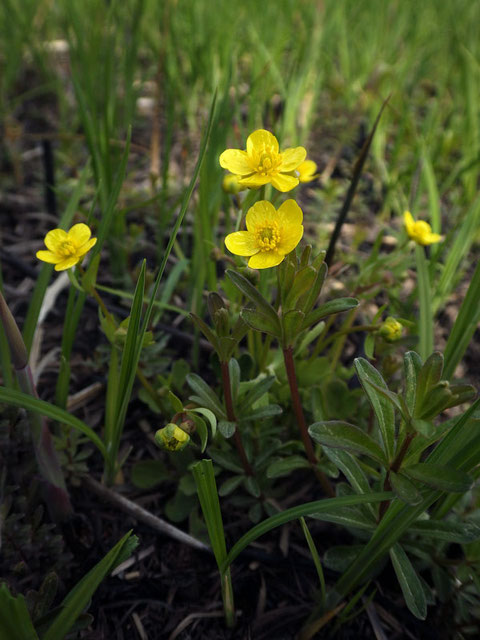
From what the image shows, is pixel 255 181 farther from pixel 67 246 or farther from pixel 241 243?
pixel 67 246

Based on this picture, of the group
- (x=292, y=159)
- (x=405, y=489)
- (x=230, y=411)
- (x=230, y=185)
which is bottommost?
(x=230, y=411)

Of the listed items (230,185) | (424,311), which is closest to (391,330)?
(424,311)

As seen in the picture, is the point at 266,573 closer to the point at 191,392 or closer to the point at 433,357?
the point at 191,392

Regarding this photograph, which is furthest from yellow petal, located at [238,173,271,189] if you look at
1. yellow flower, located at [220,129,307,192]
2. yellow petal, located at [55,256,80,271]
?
yellow petal, located at [55,256,80,271]

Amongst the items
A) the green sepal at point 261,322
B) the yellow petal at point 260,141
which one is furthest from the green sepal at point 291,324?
the yellow petal at point 260,141

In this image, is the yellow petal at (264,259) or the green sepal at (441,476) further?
the yellow petal at (264,259)

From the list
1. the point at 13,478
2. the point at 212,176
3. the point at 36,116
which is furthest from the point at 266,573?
the point at 36,116

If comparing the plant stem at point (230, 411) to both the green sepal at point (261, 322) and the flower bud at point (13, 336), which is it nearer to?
the green sepal at point (261, 322)
